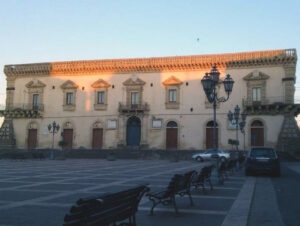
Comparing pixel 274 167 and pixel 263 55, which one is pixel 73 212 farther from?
pixel 263 55

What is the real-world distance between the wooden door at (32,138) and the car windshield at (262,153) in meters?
33.3

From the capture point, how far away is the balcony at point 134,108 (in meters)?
39.2

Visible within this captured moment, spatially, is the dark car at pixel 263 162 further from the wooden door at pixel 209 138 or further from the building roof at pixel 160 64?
the building roof at pixel 160 64

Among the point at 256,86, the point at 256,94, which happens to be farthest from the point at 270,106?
the point at 256,86

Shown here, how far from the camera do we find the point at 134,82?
40.2 m

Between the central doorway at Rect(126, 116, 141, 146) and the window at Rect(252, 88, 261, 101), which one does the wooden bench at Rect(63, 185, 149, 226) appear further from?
the central doorway at Rect(126, 116, 141, 146)

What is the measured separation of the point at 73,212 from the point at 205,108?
35.0 m

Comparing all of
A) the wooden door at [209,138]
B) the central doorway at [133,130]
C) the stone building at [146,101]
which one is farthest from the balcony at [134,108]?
the wooden door at [209,138]

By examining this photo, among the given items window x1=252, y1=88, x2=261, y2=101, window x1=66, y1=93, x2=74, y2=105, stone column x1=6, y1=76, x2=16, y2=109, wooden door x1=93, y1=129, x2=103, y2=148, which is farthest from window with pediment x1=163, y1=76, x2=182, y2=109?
stone column x1=6, y1=76, x2=16, y2=109

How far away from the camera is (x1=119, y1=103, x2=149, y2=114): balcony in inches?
1542

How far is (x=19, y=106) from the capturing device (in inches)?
1727

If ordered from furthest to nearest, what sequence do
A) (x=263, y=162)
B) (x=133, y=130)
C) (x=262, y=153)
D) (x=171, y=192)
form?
(x=133, y=130) < (x=262, y=153) < (x=263, y=162) < (x=171, y=192)

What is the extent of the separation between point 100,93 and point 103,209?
38130 millimetres

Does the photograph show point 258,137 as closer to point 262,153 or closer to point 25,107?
point 262,153
